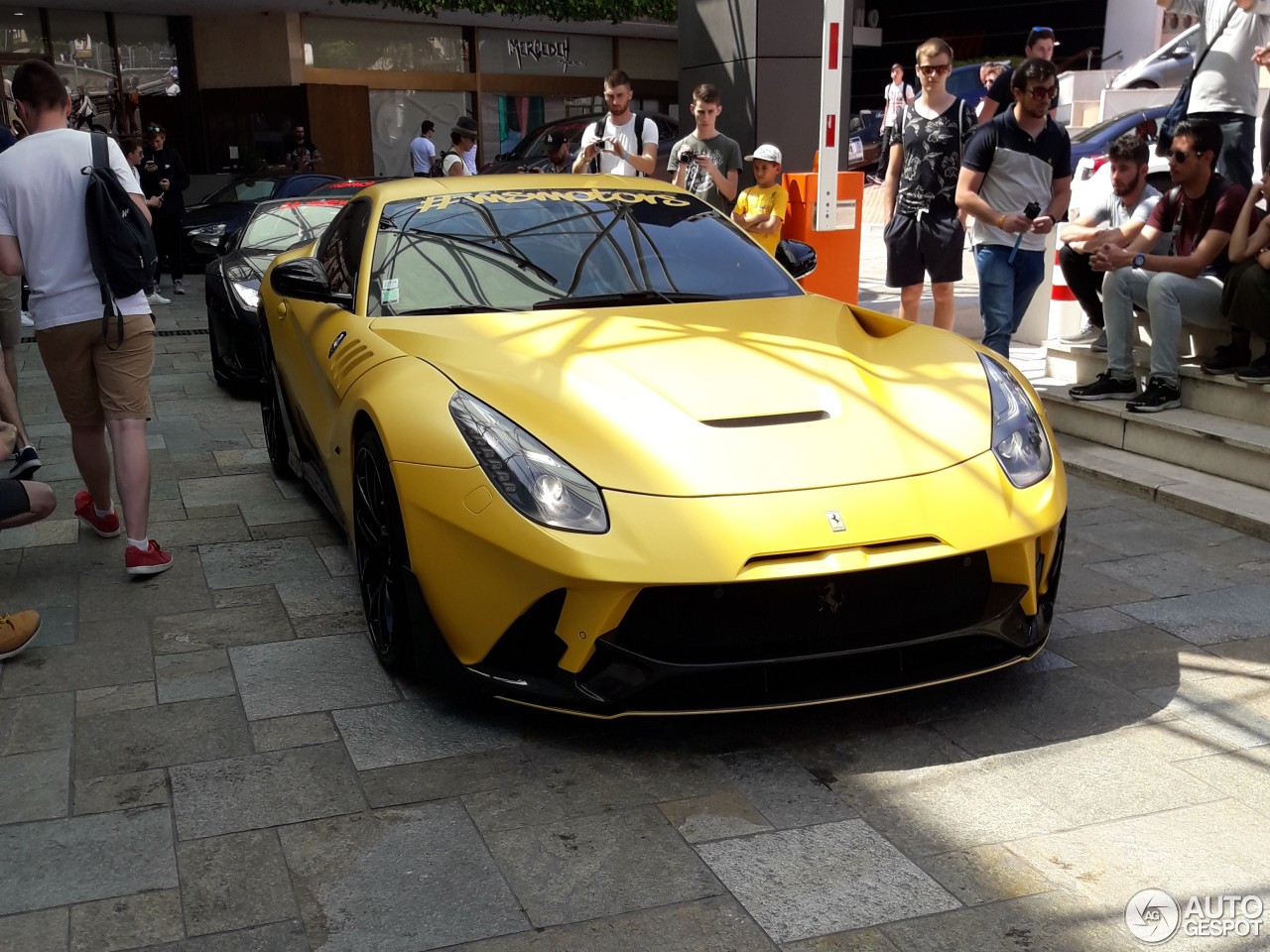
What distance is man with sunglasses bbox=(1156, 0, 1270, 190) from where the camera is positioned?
6609 millimetres

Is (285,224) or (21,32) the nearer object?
(285,224)

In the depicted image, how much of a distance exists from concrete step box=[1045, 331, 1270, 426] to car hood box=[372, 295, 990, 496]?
7.09 ft

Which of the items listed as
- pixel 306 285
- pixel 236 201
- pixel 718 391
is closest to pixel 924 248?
pixel 306 285

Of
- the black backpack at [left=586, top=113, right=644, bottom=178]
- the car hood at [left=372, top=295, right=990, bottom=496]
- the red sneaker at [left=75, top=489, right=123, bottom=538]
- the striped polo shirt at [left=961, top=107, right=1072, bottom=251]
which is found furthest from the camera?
the black backpack at [left=586, top=113, right=644, bottom=178]

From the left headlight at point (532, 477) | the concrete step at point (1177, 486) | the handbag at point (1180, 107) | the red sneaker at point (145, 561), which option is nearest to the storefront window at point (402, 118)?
the handbag at point (1180, 107)

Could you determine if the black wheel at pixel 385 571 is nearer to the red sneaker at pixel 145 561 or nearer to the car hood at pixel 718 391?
the car hood at pixel 718 391

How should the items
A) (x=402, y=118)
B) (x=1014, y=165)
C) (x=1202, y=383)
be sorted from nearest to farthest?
(x=1202, y=383) < (x=1014, y=165) < (x=402, y=118)

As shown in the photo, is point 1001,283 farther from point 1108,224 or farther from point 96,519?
point 96,519

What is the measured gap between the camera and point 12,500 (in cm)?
409

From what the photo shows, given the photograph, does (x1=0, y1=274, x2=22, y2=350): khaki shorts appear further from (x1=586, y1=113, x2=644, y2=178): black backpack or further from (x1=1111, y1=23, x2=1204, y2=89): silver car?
(x1=1111, y1=23, x2=1204, y2=89): silver car

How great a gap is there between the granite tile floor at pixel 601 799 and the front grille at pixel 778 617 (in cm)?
31

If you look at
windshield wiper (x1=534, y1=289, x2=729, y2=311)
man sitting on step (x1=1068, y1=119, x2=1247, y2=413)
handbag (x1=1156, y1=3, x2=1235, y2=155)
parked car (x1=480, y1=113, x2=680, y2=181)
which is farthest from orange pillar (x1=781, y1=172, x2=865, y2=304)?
parked car (x1=480, y1=113, x2=680, y2=181)

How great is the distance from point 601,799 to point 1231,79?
568cm

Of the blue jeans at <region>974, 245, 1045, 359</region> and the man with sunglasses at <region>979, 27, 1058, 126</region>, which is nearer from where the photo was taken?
the blue jeans at <region>974, 245, 1045, 359</region>
